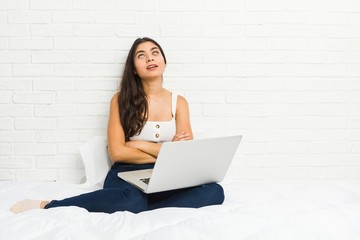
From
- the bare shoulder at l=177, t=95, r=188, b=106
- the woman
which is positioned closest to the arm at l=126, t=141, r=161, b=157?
the woman

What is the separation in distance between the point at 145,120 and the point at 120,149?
0.73ft

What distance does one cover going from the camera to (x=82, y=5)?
2.19 metres

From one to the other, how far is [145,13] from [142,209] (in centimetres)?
112

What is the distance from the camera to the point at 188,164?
1.55 m

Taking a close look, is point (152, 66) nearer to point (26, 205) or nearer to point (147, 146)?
point (147, 146)

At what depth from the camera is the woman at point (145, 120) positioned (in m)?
1.88

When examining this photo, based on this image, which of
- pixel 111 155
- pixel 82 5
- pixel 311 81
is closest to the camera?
pixel 111 155

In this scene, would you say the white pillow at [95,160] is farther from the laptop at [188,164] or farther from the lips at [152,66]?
the lips at [152,66]

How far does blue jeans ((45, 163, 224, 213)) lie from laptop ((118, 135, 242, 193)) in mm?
42

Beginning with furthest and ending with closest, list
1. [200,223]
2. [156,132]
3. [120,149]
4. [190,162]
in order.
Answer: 1. [156,132]
2. [120,149]
3. [190,162]
4. [200,223]

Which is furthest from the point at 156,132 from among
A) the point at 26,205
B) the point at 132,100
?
the point at 26,205

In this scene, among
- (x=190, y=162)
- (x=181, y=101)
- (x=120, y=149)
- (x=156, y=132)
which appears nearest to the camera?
(x=190, y=162)

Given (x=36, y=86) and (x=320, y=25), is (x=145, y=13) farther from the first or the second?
(x=320, y=25)

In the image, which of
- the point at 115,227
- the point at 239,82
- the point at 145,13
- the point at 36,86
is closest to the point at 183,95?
the point at 239,82
